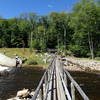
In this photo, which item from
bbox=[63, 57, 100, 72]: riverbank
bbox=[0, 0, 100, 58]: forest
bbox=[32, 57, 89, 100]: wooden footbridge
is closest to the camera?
bbox=[32, 57, 89, 100]: wooden footbridge

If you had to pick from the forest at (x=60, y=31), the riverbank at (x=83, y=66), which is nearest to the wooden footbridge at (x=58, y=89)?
the riverbank at (x=83, y=66)

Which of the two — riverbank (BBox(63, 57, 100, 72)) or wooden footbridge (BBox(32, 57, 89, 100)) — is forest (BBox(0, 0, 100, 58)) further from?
wooden footbridge (BBox(32, 57, 89, 100))

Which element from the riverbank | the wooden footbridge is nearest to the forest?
the riverbank

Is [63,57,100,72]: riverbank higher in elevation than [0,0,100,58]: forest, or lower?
lower

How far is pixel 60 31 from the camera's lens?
249 ft

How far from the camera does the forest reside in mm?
52656

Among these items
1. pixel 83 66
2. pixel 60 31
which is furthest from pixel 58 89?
pixel 60 31

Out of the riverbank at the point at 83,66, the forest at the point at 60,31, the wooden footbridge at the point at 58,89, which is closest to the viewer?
the wooden footbridge at the point at 58,89

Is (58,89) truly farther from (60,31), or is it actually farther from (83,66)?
(60,31)

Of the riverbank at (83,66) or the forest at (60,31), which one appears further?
the forest at (60,31)

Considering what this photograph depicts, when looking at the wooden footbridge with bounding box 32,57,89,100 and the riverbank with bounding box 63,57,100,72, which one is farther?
the riverbank with bounding box 63,57,100,72

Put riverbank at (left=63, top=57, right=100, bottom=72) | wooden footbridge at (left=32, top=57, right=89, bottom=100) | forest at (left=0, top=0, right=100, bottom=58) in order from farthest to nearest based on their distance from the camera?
forest at (left=0, top=0, right=100, bottom=58) < riverbank at (left=63, top=57, right=100, bottom=72) < wooden footbridge at (left=32, top=57, right=89, bottom=100)

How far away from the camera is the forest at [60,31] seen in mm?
52656

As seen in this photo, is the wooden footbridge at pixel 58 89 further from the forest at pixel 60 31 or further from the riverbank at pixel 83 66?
the forest at pixel 60 31
